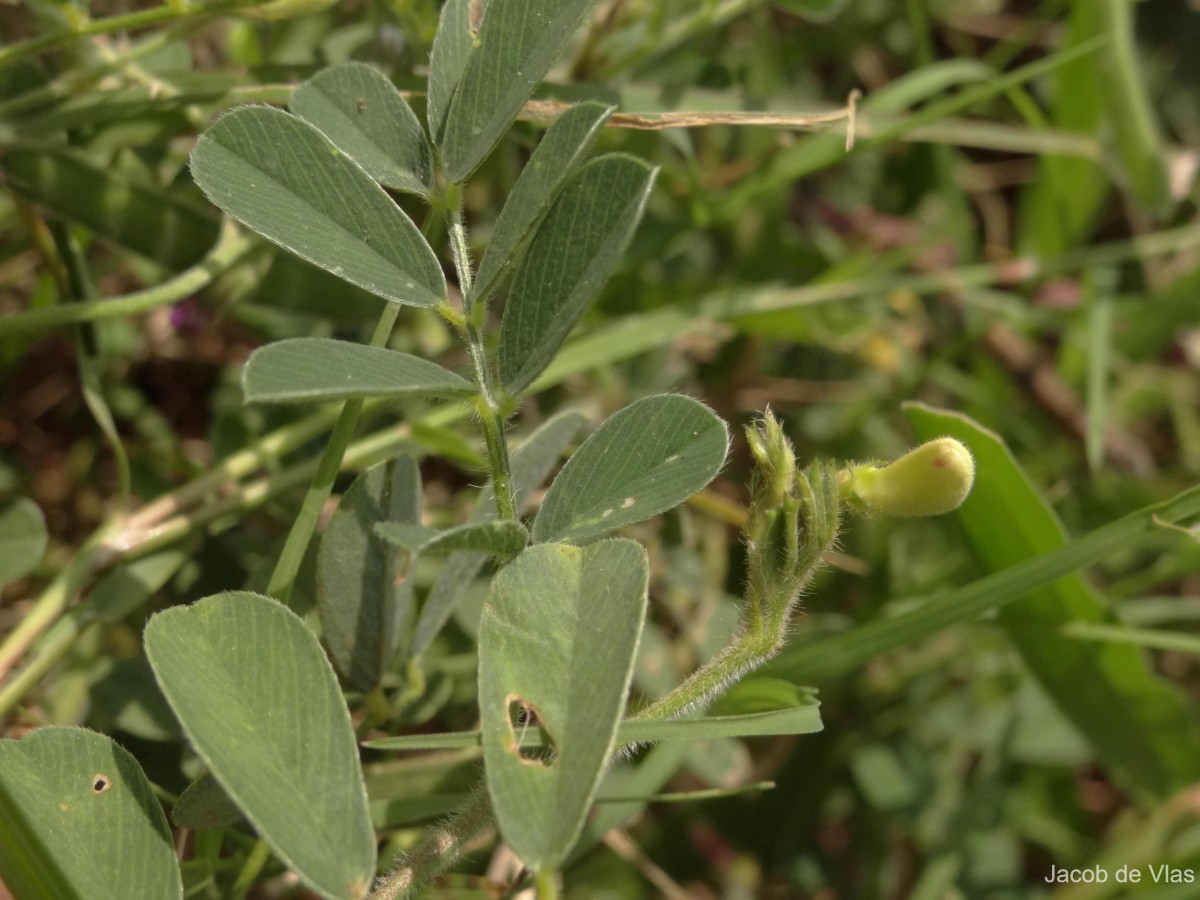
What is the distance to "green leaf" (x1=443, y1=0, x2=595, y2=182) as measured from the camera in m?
0.83

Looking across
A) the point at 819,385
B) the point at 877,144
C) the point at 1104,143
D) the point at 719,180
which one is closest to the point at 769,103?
the point at 877,144

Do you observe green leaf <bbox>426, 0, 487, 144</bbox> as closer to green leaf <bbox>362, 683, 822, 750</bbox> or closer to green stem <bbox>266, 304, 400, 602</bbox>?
green stem <bbox>266, 304, 400, 602</bbox>

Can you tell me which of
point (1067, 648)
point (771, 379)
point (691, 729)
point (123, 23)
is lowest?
point (1067, 648)

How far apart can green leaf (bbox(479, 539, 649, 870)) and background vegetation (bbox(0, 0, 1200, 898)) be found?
0.32 meters

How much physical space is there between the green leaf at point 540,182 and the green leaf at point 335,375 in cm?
11

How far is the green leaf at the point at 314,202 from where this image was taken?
2.61 ft

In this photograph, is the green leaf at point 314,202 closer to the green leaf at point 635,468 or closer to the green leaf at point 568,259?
the green leaf at point 568,259

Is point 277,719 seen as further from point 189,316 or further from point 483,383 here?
point 189,316

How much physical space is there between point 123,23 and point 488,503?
21.8 inches

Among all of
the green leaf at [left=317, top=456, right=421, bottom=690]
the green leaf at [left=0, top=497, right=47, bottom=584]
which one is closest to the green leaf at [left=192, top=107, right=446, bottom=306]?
the green leaf at [left=317, top=456, right=421, bottom=690]

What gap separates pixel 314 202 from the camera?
843mm

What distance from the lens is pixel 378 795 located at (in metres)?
1.09

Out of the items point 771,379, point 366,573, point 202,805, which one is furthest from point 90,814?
point 771,379

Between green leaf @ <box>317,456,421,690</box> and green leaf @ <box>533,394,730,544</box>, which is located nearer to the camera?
green leaf @ <box>533,394,730,544</box>
